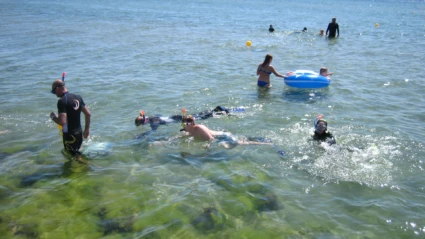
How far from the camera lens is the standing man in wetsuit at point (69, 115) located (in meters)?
6.18

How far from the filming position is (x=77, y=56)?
703 inches

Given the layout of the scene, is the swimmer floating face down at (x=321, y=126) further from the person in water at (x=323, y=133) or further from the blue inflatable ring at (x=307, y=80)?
the blue inflatable ring at (x=307, y=80)

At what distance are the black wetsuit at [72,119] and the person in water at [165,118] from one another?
77.9 inches

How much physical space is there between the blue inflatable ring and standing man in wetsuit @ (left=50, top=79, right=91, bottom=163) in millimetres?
7749

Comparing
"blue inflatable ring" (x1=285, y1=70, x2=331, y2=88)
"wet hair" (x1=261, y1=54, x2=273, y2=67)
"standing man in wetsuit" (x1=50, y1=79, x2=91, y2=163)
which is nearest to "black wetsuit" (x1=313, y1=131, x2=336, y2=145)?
"blue inflatable ring" (x1=285, y1=70, x2=331, y2=88)

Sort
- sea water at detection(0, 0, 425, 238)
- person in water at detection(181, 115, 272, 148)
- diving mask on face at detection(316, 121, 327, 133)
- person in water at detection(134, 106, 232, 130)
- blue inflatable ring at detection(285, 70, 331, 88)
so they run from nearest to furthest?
sea water at detection(0, 0, 425, 238) → diving mask on face at detection(316, 121, 327, 133) → person in water at detection(181, 115, 272, 148) → person in water at detection(134, 106, 232, 130) → blue inflatable ring at detection(285, 70, 331, 88)

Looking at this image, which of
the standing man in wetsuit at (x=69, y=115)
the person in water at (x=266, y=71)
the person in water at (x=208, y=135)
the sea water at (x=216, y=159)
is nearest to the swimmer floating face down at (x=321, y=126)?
the sea water at (x=216, y=159)

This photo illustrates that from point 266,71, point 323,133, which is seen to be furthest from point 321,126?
point 266,71

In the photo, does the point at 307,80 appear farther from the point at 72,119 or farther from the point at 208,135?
the point at 72,119

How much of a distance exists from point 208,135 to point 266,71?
16.7 ft

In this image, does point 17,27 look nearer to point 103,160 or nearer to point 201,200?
point 103,160

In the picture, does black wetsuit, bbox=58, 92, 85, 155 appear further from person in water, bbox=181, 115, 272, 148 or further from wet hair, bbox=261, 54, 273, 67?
wet hair, bbox=261, 54, 273, 67

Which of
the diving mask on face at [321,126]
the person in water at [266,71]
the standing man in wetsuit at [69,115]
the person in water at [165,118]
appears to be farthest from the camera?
the person in water at [266,71]

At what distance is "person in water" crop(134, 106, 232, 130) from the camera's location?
28.3 feet
